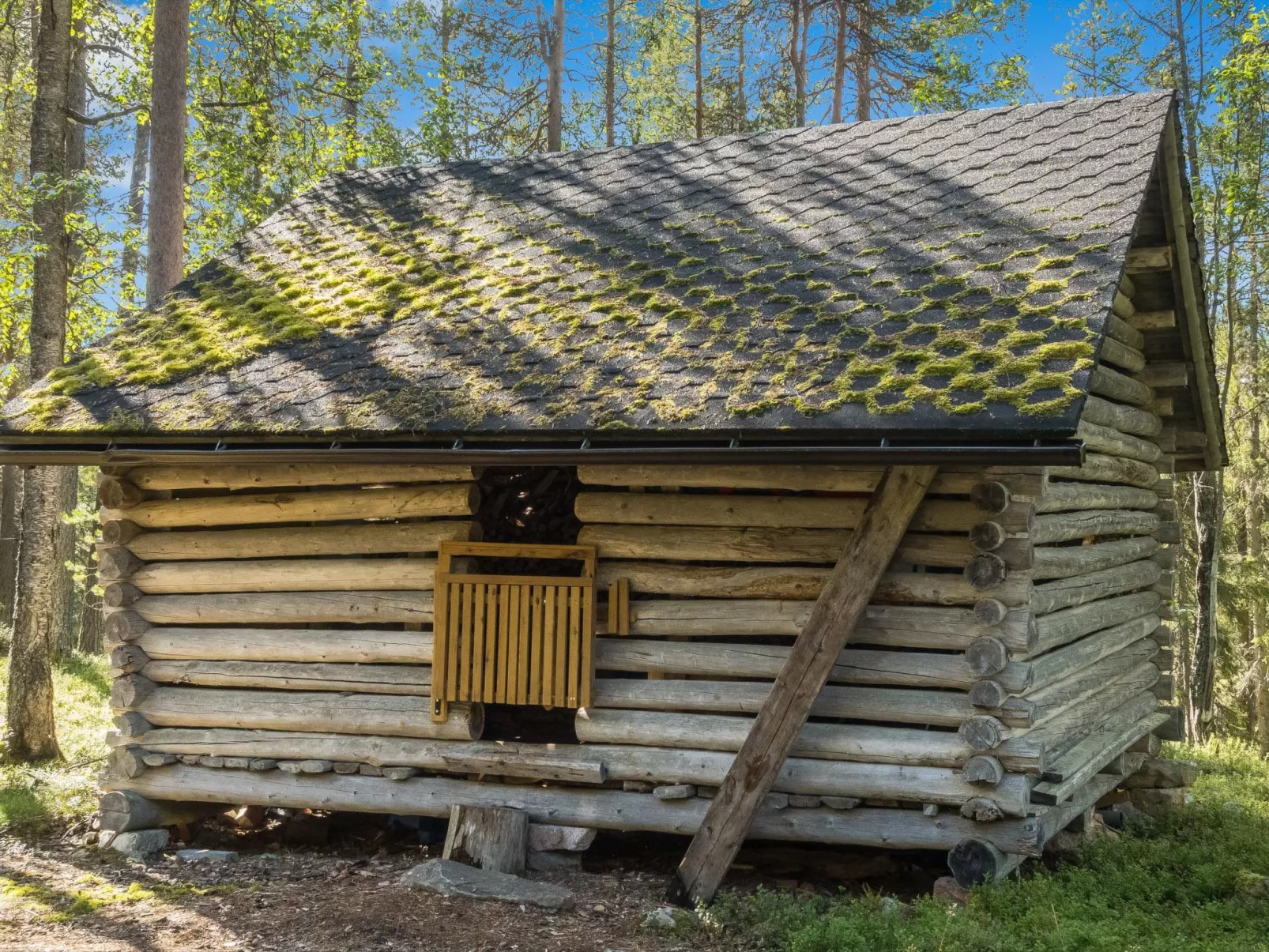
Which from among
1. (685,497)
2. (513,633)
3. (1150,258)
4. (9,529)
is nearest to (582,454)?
(685,497)

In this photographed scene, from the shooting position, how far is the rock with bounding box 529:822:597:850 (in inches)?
305

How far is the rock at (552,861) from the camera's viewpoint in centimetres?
779

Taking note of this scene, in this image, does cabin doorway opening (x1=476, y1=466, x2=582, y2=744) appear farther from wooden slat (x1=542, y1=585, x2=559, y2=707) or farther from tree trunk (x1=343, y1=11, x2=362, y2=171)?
tree trunk (x1=343, y1=11, x2=362, y2=171)

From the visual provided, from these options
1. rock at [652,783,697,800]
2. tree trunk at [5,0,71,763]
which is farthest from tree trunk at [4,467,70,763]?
rock at [652,783,697,800]

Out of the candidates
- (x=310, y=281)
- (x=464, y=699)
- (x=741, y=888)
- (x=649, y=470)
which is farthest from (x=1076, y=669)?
(x=310, y=281)

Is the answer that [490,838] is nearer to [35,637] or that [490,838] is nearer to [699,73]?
[35,637]

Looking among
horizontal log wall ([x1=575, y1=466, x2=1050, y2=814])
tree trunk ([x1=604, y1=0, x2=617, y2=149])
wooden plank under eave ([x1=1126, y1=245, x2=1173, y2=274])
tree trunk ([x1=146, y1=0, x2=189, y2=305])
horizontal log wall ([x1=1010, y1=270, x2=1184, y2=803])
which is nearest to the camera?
horizontal log wall ([x1=575, y1=466, x2=1050, y2=814])

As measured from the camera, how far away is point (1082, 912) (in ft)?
21.1

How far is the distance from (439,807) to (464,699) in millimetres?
819

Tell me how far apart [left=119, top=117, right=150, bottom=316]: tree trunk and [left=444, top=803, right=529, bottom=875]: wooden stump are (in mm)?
12848

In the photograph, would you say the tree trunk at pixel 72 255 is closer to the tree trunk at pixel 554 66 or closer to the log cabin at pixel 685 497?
the log cabin at pixel 685 497

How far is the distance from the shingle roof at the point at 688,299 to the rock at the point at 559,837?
9.08 feet

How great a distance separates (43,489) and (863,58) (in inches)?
643

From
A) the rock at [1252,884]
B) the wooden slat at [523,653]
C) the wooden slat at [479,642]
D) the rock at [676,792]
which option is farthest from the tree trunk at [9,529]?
the rock at [1252,884]
